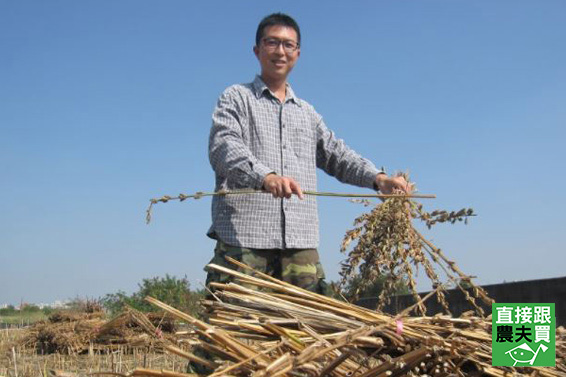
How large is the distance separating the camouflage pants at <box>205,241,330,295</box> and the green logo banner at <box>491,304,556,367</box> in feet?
4.47

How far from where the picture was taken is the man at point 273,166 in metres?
3.57

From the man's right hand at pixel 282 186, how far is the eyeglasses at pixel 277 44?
972 mm

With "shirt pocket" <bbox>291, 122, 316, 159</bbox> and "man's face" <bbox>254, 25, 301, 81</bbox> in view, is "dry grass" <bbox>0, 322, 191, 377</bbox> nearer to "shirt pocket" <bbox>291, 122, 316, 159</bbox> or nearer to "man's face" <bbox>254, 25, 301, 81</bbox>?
"shirt pocket" <bbox>291, 122, 316, 159</bbox>

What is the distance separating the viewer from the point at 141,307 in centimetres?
1136

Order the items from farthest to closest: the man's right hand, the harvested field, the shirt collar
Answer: the harvested field
the shirt collar
the man's right hand

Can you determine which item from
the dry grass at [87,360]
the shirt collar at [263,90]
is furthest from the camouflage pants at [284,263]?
the dry grass at [87,360]

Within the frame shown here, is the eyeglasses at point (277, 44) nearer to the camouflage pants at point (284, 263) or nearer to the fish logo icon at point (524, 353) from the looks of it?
the camouflage pants at point (284, 263)

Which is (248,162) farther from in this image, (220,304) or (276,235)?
(220,304)

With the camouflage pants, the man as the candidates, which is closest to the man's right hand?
the man

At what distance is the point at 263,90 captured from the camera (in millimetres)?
3871

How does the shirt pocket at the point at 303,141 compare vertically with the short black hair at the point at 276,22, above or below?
below

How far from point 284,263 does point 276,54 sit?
1.19 meters

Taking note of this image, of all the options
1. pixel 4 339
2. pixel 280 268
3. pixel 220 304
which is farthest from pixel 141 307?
pixel 220 304

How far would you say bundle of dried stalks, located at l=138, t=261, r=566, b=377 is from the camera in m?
1.96
